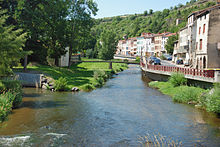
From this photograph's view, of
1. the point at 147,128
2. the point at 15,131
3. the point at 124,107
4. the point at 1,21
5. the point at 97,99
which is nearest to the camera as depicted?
the point at 15,131

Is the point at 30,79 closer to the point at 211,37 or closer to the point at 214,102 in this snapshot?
the point at 214,102

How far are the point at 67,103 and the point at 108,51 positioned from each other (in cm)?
7049

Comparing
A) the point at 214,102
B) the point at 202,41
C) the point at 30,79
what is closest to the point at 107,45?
the point at 202,41

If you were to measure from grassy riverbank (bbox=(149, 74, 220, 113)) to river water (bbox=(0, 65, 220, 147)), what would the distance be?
0.95 meters

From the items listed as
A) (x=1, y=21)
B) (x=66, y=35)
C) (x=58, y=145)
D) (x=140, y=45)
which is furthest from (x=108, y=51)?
(x=58, y=145)

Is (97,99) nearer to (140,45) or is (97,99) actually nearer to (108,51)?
(108,51)

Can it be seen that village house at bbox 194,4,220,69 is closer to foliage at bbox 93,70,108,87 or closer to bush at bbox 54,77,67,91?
foliage at bbox 93,70,108,87

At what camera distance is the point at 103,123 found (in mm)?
20094

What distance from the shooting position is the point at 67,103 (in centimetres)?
2742

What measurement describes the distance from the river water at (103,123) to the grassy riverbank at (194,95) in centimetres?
95

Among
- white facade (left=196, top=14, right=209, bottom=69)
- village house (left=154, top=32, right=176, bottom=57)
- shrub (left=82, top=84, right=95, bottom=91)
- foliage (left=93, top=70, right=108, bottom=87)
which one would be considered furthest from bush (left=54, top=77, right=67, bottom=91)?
→ village house (left=154, top=32, right=176, bottom=57)

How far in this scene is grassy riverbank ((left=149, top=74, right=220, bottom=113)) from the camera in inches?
883

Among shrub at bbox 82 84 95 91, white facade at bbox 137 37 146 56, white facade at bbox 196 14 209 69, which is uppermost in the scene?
white facade at bbox 137 37 146 56

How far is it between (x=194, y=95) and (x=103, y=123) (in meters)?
12.9
